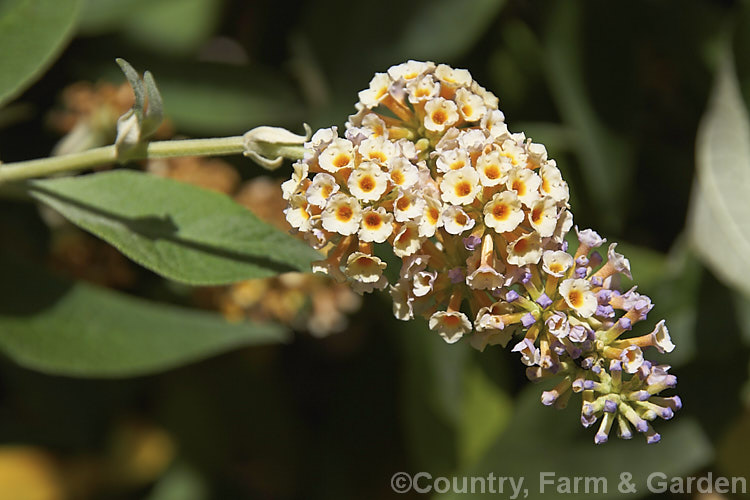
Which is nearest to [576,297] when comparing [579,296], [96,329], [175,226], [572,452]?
[579,296]

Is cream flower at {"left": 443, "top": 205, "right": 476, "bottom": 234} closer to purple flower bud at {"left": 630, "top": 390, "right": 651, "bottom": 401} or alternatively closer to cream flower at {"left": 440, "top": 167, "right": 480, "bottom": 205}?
cream flower at {"left": 440, "top": 167, "right": 480, "bottom": 205}

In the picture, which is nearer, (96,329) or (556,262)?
(556,262)

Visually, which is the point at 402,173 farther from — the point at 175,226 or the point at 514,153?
the point at 175,226

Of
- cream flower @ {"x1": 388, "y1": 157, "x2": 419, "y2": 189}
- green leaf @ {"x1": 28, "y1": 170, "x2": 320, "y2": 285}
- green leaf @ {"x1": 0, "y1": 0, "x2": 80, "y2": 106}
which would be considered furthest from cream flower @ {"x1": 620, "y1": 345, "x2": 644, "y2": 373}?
green leaf @ {"x1": 0, "y1": 0, "x2": 80, "y2": 106}

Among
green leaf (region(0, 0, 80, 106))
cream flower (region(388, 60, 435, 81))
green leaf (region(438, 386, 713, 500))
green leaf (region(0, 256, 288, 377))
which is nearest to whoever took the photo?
cream flower (region(388, 60, 435, 81))

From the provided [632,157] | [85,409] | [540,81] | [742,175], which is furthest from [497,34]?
[85,409]
